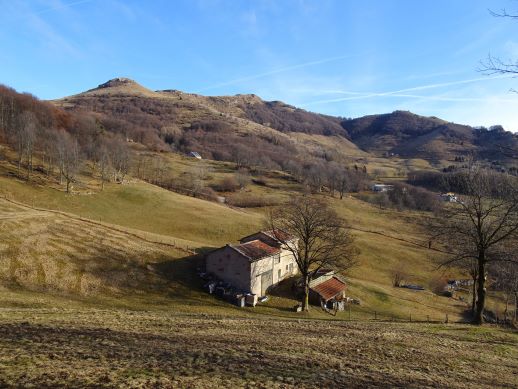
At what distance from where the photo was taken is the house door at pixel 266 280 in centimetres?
5112

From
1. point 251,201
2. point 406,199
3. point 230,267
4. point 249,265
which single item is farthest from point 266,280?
point 406,199

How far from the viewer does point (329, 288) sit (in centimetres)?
5309

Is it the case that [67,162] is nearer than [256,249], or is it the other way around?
[256,249]

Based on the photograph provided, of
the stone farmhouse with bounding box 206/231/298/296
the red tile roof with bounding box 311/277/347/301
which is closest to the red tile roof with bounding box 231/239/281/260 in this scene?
the stone farmhouse with bounding box 206/231/298/296

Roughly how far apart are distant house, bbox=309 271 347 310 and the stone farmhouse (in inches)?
220

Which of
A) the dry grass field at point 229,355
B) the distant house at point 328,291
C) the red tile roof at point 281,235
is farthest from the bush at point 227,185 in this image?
the dry grass field at point 229,355

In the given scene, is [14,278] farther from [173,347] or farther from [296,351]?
[296,351]

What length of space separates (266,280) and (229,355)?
35391 millimetres

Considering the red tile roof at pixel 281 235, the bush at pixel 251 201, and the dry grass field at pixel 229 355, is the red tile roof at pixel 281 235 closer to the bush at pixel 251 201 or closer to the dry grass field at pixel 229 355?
the dry grass field at pixel 229 355

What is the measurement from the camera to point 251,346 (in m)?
19.0

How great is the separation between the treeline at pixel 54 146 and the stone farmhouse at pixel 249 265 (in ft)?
164

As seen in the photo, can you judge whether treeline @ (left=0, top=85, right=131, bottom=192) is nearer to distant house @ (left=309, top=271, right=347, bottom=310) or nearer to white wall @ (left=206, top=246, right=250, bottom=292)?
white wall @ (left=206, top=246, right=250, bottom=292)

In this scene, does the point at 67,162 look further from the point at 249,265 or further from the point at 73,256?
the point at 249,265

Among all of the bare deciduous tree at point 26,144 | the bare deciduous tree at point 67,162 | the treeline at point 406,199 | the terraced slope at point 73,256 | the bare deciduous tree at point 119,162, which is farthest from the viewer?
the treeline at point 406,199
